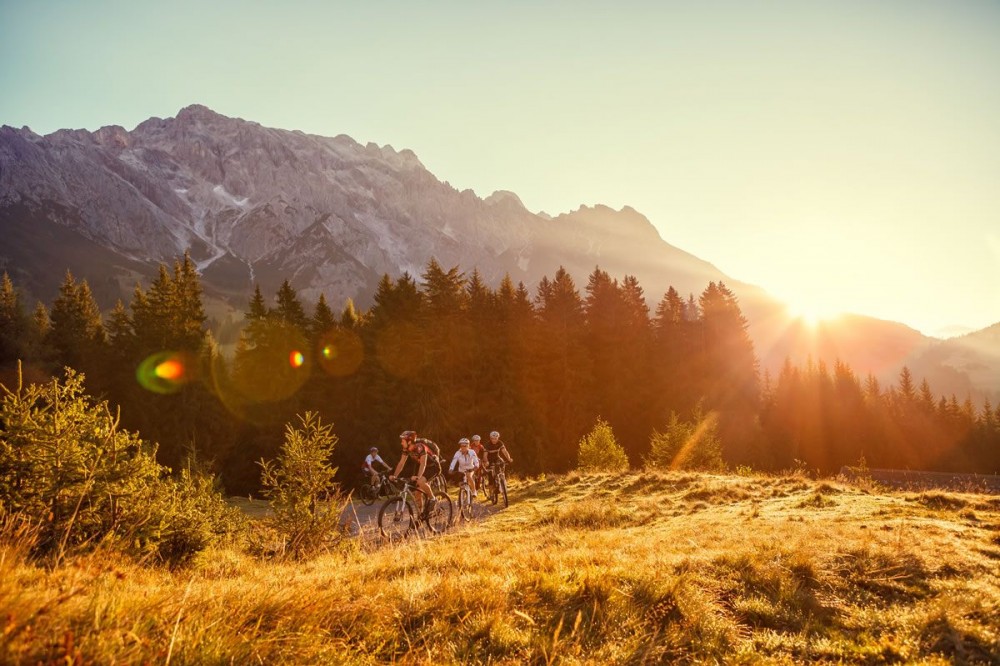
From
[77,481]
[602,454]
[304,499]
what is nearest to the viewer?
[77,481]

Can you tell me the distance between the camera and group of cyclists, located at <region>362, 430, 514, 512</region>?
14.0 metres

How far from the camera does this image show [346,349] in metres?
45.5

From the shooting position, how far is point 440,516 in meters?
16.0

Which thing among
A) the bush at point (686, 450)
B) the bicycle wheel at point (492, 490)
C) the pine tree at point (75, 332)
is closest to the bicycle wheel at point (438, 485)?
the bicycle wheel at point (492, 490)

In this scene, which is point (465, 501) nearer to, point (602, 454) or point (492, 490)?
point (492, 490)

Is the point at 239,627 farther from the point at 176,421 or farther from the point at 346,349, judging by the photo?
the point at 176,421

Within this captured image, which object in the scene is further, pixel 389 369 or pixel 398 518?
pixel 389 369

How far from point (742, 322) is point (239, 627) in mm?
72288

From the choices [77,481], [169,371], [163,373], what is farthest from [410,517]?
[163,373]

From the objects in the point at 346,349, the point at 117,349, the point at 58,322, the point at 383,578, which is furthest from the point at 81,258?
the point at 383,578

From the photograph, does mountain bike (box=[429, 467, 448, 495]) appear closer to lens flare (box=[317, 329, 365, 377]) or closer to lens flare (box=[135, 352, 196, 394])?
lens flare (box=[317, 329, 365, 377])

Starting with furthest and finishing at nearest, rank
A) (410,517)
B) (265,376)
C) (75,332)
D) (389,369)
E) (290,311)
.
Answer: (75,332) → (290,311) → (265,376) → (389,369) → (410,517)

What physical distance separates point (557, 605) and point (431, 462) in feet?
35.3

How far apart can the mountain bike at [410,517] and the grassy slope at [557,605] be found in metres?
5.09
